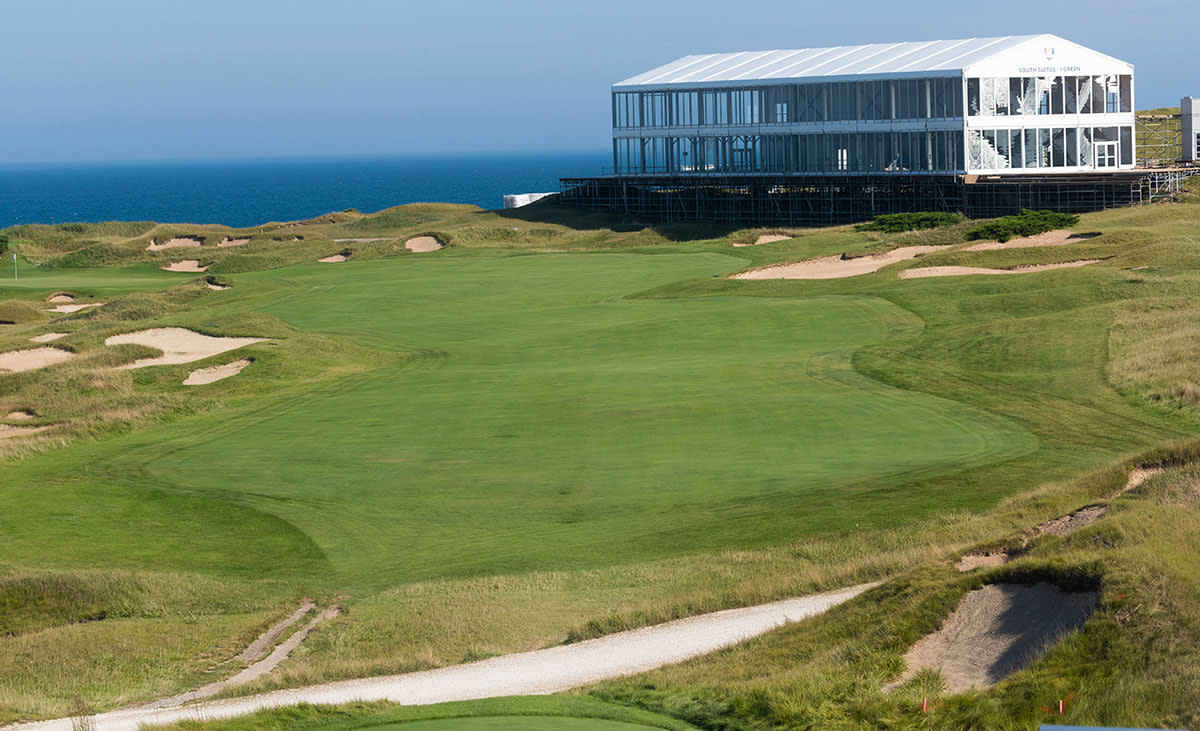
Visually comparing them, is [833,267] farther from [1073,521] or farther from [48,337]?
[1073,521]

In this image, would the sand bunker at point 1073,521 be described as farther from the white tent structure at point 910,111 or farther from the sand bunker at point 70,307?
the white tent structure at point 910,111

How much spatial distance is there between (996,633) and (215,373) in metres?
28.4

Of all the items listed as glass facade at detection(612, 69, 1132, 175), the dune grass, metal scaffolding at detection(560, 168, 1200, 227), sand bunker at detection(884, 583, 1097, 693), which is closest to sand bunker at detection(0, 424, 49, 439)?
the dune grass

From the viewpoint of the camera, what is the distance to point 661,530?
19.9m

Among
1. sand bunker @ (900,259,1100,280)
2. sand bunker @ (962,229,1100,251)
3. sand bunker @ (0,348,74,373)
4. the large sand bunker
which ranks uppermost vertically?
the large sand bunker

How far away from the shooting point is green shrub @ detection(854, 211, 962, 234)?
60156 millimetres

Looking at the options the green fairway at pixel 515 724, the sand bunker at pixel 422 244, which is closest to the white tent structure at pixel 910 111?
the sand bunker at pixel 422 244

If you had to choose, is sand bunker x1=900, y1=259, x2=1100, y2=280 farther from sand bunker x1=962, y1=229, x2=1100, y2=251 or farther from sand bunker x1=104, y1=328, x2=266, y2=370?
sand bunker x1=104, y1=328, x2=266, y2=370

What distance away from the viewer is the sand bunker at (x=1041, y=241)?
167 feet

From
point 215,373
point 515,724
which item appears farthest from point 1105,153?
point 515,724

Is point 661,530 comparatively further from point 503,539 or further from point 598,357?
point 598,357

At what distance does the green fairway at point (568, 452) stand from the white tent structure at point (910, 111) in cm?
3105

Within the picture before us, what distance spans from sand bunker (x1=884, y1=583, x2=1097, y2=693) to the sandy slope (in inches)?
110

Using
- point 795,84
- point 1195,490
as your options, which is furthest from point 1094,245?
point 1195,490
